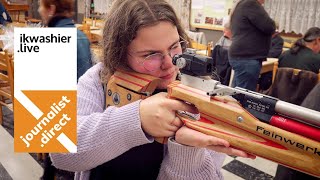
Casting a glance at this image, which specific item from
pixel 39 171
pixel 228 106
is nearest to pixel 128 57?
pixel 228 106

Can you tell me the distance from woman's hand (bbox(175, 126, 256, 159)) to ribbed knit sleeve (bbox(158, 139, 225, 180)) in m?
0.06

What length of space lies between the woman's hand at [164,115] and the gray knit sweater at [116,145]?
3 centimetres

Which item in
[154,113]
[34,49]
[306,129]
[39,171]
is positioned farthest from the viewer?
[39,171]

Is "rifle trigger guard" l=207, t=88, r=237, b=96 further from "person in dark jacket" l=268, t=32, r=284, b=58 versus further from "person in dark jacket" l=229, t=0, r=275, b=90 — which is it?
"person in dark jacket" l=268, t=32, r=284, b=58

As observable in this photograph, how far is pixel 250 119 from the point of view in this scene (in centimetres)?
45

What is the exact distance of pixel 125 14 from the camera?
705mm

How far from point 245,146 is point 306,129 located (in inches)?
3.8

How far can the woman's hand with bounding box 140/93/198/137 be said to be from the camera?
53 cm

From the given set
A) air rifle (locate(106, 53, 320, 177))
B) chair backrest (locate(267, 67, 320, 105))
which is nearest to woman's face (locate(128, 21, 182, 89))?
air rifle (locate(106, 53, 320, 177))

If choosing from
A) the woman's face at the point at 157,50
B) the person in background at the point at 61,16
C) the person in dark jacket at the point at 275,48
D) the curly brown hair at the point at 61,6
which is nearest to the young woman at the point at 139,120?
the woman's face at the point at 157,50

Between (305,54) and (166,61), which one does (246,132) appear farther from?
(305,54)

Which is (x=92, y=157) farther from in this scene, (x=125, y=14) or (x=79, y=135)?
(x=125, y=14)

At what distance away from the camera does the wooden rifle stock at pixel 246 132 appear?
41 cm

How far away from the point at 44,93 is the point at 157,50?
0.90 feet
